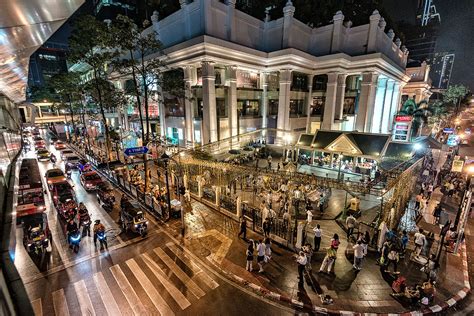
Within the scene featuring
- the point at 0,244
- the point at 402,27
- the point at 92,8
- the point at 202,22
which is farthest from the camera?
the point at 402,27

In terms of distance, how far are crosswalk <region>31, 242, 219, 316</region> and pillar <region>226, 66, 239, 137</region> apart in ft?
68.5

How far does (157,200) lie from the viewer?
667 inches

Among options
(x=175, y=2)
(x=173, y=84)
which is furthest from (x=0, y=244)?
(x=175, y=2)

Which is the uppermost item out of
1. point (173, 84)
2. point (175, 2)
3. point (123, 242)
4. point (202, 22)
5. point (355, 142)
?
point (175, 2)

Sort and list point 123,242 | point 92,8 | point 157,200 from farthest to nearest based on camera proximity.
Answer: point 92,8
point 157,200
point 123,242

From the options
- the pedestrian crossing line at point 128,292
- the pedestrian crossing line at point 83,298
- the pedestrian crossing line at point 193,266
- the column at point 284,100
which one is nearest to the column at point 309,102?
the column at point 284,100

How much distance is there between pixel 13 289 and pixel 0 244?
0.86 m

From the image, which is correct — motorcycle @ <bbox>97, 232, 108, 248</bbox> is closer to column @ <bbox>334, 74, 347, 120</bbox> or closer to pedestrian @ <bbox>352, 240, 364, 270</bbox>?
pedestrian @ <bbox>352, 240, 364, 270</bbox>

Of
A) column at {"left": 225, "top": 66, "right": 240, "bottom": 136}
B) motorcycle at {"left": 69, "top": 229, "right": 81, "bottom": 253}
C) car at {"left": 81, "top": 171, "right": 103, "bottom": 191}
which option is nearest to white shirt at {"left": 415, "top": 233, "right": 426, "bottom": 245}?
motorcycle at {"left": 69, "top": 229, "right": 81, "bottom": 253}

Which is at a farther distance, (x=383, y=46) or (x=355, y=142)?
(x=383, y=46)

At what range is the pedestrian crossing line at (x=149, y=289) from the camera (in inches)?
328

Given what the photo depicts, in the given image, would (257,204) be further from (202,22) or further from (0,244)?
(202,22)

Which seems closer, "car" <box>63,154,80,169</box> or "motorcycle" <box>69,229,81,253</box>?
"motorcycle" <box>69,229,81,253</box>

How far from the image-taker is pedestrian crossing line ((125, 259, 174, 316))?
8320 mm
